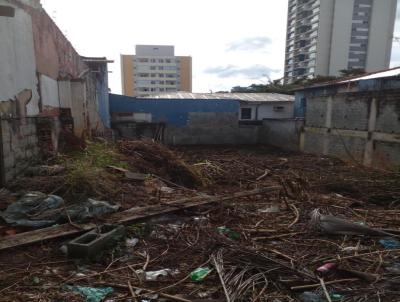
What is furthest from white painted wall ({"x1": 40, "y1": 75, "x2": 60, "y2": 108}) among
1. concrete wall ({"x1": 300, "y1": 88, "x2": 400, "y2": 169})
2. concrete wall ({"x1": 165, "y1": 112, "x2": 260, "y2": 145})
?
concrete wall ({"x1": 165, "y1": 112, "x2": 260, "y2": 145})

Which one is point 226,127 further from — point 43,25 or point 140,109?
point 43,25

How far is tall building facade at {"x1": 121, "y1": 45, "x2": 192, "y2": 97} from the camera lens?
7200 cm

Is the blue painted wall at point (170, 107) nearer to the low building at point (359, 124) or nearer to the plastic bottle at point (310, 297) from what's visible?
the low building at point (359, 124)

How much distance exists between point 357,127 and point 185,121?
31.8 feet

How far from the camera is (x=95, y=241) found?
325 centimetres

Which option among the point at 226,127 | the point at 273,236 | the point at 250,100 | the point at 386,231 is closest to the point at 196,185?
the point at 273,236

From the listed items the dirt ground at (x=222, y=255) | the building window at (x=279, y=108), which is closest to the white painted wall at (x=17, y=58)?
the dirt ground at (x=222, y=255)

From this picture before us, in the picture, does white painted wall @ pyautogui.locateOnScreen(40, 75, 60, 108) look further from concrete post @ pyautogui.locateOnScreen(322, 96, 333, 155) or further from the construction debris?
concrete post @ pyautogui.locateOnScreen(322, 96, 333, 155)

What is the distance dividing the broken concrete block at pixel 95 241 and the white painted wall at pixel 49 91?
3.98 meters

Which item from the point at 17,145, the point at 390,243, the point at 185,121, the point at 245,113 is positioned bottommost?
the point at 390,243

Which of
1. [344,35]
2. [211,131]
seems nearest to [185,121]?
[211,131]

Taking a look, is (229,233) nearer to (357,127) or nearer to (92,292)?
(92,292)

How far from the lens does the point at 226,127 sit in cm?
1888

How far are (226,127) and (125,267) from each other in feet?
53.2
